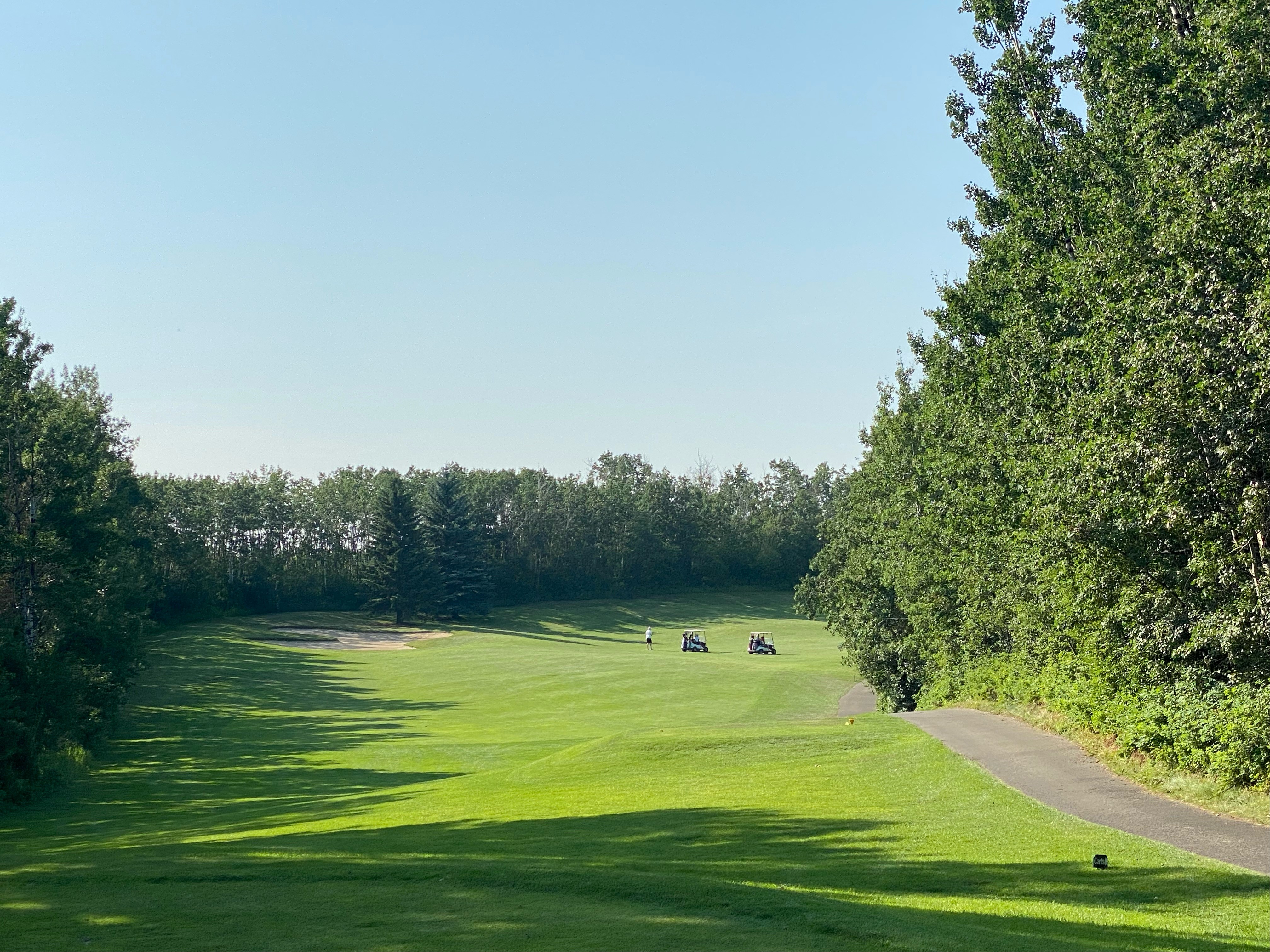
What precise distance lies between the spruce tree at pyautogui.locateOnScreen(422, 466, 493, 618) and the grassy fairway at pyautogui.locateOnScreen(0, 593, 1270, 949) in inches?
2577

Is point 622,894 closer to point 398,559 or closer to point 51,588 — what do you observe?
point 51,588

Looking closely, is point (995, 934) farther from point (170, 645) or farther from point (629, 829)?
point (170, 645)

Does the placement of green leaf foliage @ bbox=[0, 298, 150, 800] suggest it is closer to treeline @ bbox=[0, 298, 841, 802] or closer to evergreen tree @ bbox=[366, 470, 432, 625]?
treeline @ bbox=[0, 298, 841, 802]

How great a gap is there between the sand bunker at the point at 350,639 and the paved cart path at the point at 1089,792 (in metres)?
59.3

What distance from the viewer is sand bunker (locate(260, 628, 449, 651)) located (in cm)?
7900

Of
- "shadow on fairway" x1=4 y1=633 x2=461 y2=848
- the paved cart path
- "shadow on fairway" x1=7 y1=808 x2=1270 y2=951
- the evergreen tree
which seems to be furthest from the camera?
the evergreen tree

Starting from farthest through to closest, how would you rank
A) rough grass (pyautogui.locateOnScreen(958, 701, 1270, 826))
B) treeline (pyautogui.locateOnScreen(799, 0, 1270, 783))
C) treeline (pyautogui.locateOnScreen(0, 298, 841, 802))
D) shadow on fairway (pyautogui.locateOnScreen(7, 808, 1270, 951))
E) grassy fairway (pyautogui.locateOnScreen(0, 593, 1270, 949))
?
1. treeline (pyautogui.locateOnScreen(0, 298, 841, 802))
2. treeline (pyautogui.locateOnScreen(799, 0, 1270, 783))
3. rough grass (pyautogui.locateOnScreen(958, 701, 1270, 826))
4. grassy fairway (pyautogui.locateOnScreen(0, 593, 1270, 949))
5. shadow on fairway (pyautogui.locateOnScreen(7, 808, 1270, 951))

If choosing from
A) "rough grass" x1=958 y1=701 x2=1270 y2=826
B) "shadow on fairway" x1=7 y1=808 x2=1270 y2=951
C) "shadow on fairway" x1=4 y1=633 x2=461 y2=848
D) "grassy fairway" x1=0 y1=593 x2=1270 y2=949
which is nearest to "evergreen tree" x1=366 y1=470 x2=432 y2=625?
"shadow on fairway" x1=4 y1=633 x2=461 y2=848

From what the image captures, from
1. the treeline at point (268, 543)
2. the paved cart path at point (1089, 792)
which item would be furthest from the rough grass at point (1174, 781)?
the treeline at point (268, 543)

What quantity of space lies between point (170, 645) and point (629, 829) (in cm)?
6629

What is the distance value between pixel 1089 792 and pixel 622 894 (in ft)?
32.3

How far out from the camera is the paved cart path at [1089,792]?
43.6 ft

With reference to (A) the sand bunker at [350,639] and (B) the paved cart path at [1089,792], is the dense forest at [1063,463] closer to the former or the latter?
(B) the paved cart path at [1089,792]

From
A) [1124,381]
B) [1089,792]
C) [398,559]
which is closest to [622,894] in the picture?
[1089,792]
